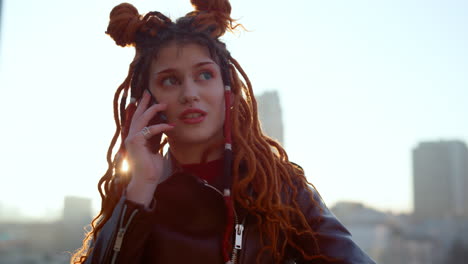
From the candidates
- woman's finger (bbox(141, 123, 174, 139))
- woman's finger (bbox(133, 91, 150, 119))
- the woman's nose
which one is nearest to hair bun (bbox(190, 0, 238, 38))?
the woman's nose

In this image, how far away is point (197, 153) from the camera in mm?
2459

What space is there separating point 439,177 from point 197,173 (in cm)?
8563

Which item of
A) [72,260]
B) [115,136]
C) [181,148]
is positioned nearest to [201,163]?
[181,148]

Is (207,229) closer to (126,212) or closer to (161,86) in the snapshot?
(126,212)

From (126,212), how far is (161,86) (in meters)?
0.71

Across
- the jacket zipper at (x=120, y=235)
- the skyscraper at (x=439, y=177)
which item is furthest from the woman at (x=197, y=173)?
the skyscraper at (x=439, y=177)

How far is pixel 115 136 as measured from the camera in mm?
2627

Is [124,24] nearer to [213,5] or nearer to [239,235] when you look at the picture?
[213,5]

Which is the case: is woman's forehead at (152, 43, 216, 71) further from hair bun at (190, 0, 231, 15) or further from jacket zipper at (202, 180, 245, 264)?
jacket zipper at (202, 180, 245, 264)

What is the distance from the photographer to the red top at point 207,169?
7.89ft

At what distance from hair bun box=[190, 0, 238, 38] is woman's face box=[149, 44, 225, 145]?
145mm

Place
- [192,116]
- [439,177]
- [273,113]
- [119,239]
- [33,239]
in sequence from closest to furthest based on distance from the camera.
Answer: [119,239] → [192,116] → [273,113] → [33,239] → [439,177]

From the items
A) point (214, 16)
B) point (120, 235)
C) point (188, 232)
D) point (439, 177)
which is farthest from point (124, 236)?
point (439, 177)

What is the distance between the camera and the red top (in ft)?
7.89
